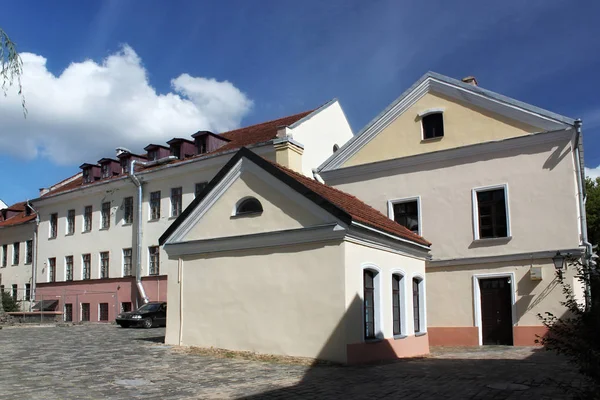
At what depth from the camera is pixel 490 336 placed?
19375 millimetres

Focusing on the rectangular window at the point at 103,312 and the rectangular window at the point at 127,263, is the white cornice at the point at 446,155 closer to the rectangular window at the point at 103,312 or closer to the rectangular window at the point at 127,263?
the rectangular window at the point at 127,263

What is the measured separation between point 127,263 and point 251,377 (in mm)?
23894

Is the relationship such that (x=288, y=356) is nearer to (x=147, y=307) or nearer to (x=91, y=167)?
(x=147, y=307)

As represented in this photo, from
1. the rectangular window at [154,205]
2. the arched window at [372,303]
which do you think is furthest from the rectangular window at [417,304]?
the rectangular window at [154,205]

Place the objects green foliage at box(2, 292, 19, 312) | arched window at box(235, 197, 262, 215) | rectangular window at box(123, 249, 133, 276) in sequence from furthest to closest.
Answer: green foliage at box(2, 292, 19, 312) → rectangular window at box(123, 249, 133, 276) → arched window at box(235, 197, 262, 215)

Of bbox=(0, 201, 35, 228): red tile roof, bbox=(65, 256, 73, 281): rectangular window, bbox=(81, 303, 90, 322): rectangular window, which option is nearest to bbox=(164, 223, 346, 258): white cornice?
bbox=(81, 303, 90, 322): rectangular window

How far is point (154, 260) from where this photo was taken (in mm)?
31359

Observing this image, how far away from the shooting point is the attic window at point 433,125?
21.2m

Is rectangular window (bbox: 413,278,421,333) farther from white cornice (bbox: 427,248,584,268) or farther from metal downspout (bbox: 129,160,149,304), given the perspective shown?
metal downspout (bbox: 129,160,149,304)

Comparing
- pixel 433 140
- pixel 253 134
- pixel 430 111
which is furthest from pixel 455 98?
pixel 253 134

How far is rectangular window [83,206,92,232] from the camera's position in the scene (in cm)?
3553

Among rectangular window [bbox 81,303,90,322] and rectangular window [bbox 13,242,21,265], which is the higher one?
rectangular window [bbox 13,242,21,265]

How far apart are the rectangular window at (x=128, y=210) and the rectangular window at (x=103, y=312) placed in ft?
16.9

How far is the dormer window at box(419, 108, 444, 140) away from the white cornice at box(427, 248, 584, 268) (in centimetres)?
463
